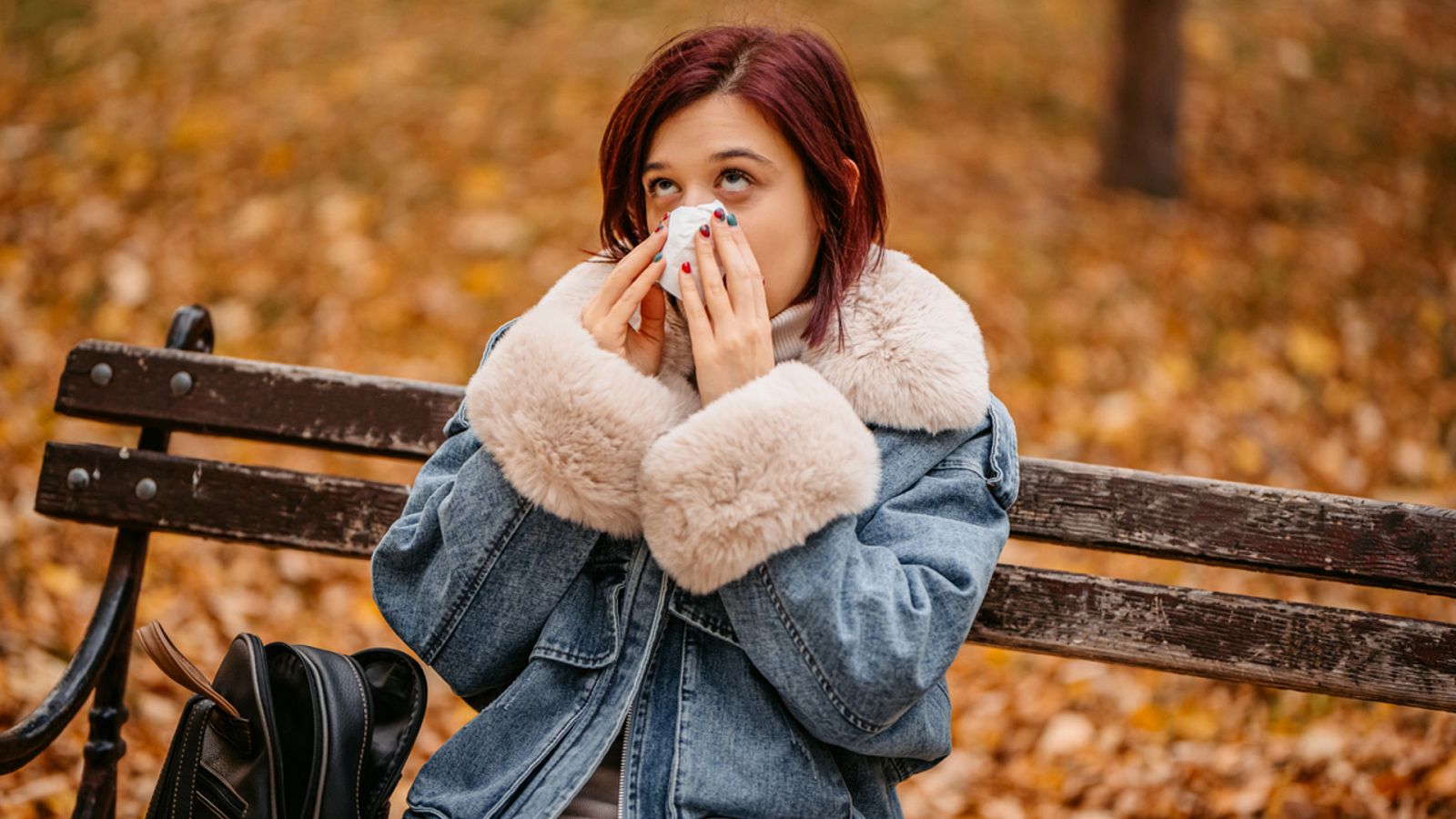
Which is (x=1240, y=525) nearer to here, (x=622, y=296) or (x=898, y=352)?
(x=898, y=352)

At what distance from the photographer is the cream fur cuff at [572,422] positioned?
72.1 inches

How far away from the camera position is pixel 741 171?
1.98 meters

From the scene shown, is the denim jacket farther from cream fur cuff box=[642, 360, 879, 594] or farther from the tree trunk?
the tree trunk

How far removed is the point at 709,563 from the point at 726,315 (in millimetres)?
398

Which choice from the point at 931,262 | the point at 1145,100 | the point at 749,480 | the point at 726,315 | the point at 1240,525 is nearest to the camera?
the point at 749,480

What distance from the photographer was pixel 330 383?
2.54 meters

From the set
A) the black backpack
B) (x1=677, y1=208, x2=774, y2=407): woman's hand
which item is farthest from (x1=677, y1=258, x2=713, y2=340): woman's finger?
the black backpack

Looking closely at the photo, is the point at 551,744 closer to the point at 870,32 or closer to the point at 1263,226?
the point at 1263,226

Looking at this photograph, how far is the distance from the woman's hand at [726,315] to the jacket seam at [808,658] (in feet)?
1.01

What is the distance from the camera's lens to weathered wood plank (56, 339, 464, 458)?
8.31ft

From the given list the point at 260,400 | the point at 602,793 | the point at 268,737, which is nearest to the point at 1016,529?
the point at 602,793

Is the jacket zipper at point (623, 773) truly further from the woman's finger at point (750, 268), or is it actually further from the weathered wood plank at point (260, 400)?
the weathered wood plank at point (260, 400)

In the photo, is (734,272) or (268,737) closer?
(268,737)

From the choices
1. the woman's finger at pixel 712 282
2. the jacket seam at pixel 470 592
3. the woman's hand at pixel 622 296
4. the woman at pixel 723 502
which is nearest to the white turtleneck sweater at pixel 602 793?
the woman at pixel 723 502
